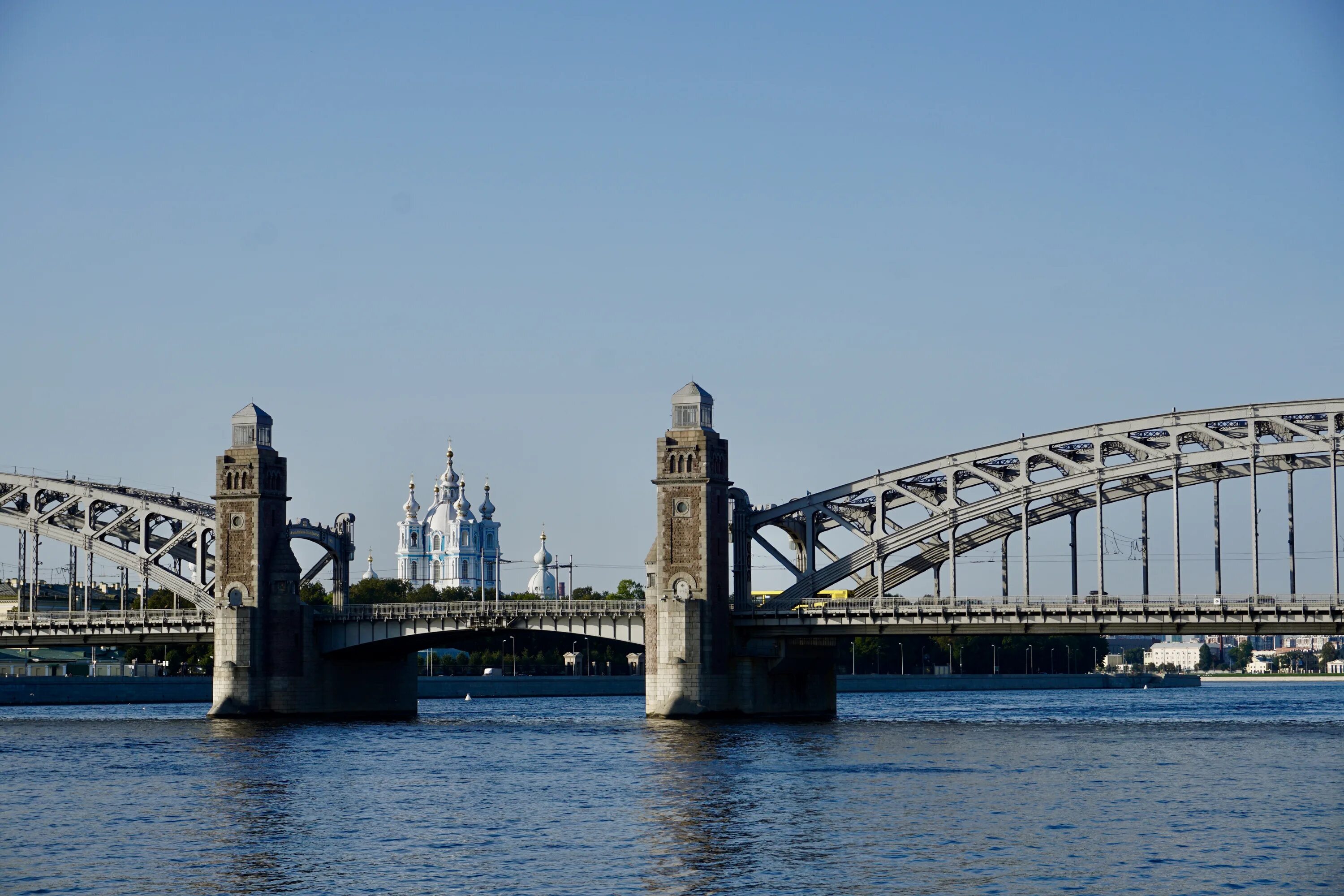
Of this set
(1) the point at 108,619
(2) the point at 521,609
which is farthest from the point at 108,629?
(2) the point at 521,609

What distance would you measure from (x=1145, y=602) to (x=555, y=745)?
2968 cm

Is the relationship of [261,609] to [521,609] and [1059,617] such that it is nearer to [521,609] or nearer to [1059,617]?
[521,609]

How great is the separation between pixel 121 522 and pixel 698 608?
1657 inches

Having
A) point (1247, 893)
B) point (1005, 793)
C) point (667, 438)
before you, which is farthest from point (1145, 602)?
point (1247, 893)

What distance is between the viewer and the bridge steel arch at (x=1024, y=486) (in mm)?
100000

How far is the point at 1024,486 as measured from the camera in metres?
106

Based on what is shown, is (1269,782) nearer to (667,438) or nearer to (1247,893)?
(1247,893)

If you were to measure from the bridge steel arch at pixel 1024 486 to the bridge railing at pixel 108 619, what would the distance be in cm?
3374

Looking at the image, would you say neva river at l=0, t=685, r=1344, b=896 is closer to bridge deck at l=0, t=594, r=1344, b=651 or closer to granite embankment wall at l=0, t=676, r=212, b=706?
bridge deck at l=0, t=594, r=1344, b=651

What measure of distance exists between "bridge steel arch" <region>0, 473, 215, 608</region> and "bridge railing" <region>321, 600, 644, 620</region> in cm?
1474

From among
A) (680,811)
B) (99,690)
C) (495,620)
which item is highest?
(495,620)

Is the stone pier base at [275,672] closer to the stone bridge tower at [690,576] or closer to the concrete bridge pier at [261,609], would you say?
the concrete bridge pier at [261,609]

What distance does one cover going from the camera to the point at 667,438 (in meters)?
109

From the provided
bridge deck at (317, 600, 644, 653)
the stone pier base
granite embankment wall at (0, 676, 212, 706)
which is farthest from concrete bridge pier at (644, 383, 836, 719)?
granite embankment wall at (0, 676, 212, 706)
